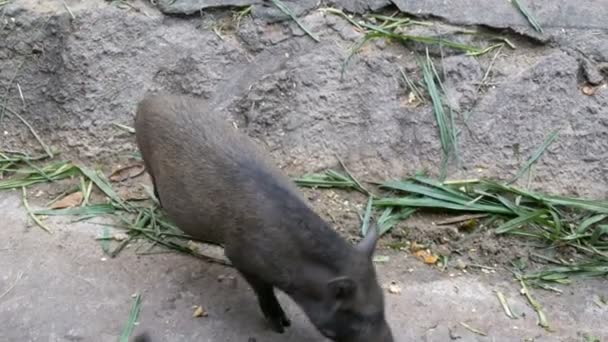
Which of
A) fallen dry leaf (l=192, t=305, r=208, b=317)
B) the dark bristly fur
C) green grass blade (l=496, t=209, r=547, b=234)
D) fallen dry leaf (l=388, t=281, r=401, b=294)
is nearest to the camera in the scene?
the dark bristly fur

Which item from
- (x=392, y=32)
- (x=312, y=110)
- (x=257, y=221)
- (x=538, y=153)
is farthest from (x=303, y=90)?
(x=257, y=221)

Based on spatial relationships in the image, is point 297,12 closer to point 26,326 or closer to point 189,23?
point 189,23

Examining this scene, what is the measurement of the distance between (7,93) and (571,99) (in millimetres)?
3527

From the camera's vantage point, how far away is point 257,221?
393 cm

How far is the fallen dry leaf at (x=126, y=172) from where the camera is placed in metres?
5.22

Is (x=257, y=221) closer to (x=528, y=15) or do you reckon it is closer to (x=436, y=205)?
(x=436, y=205)

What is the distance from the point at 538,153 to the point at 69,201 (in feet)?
9.10

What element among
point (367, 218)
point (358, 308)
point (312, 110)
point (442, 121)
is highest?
point (358, 308)

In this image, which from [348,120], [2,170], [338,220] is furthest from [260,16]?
[2,170]

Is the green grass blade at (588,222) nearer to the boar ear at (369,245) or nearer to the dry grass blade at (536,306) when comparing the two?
the dry grass blade at (536,306)

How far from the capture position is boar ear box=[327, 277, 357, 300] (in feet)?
11.7

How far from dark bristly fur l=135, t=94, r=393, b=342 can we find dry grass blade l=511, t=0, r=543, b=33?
2.06 meters

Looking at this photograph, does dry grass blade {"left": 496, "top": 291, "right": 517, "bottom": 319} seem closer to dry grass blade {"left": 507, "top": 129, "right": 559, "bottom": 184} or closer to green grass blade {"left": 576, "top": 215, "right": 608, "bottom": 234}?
green grass blade {"left": 576, "top": 215, "right": 608, "bottom": 234}

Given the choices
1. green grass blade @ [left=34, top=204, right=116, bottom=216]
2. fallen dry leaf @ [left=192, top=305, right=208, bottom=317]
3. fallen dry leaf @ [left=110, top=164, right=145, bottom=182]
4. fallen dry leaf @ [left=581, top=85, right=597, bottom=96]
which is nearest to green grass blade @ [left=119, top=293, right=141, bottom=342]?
fallen dry leaf @ [left=192, top=305, right=208, bottom=317]
